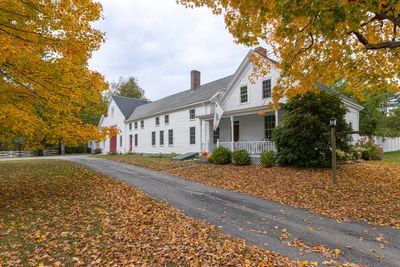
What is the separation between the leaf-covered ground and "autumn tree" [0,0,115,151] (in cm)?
585

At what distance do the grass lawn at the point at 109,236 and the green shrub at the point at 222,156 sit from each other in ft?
26.7

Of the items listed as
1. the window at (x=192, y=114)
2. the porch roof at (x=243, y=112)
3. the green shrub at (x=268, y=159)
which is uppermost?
the window at (x=192, y=114)

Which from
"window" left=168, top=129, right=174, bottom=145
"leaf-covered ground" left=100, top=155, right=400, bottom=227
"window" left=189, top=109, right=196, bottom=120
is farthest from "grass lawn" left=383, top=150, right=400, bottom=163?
"window" left=168, top=129, right=174, bottom=145

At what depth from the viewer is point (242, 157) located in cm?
1423

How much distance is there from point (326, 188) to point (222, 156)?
7.58 metres

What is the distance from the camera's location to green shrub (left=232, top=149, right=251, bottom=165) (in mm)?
14227

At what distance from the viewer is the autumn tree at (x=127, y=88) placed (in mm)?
52284

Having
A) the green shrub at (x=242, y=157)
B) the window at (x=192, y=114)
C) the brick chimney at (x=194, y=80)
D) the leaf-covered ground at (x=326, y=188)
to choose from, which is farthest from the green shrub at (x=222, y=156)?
the brick chimney at (x=194, y=80)

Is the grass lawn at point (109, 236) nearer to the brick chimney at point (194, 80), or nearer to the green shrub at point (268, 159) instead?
the green shrub at point (268, 159)

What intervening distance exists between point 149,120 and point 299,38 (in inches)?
845

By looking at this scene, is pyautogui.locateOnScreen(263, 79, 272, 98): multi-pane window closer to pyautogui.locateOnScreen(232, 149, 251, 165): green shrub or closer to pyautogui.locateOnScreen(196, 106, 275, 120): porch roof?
pyautogui.locateOnScreen(196, 106, 275, 120): porch roof

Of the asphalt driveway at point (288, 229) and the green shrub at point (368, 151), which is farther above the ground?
the green shrub at point (368, 151)

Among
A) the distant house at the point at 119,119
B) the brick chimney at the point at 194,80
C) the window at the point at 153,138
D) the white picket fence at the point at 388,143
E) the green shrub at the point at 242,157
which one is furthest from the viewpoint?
the distant house at the point at 119,119

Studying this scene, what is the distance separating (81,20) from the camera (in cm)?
632
